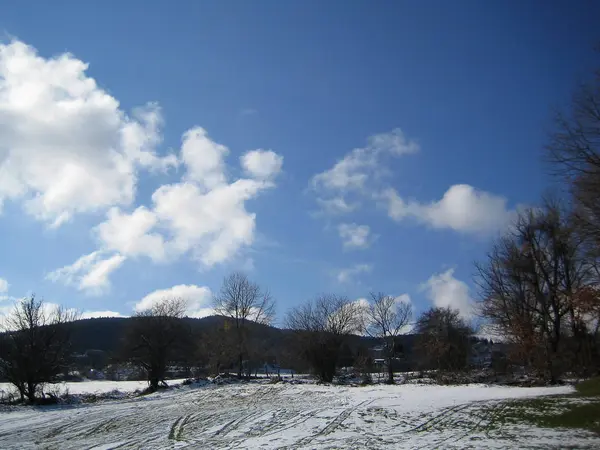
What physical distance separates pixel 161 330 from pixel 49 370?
11290 mm

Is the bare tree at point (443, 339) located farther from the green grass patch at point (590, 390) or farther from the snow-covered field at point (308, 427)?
the snow-covered field at point (308, 427)

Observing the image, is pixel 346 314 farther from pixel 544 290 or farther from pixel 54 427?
pixel 54 427

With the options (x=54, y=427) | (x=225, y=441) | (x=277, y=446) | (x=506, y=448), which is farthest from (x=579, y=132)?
(x=54, y=427)

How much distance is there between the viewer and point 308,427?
1464cm

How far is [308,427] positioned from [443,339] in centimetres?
4450

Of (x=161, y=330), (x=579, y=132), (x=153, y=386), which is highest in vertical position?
(x=579, y=132)

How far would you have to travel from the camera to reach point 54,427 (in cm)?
1808

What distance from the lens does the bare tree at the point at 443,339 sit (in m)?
51.6

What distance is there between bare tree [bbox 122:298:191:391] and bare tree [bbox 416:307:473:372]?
2679 cm

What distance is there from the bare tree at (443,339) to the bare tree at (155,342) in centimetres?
2679

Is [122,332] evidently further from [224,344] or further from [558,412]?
[558,412]

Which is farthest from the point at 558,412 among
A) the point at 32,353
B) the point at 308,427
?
the point at 32,353

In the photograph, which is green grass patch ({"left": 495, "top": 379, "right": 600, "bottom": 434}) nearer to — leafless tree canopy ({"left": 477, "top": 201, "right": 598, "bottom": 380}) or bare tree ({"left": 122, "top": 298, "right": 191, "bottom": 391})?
leafless tree canopy ({"left": 477, "top": 201, "right": 598, "bottom": 380})

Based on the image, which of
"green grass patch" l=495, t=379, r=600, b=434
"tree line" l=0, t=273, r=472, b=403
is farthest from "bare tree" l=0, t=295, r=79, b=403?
"green grass patch" l=495, t=379, r=600, b=434
